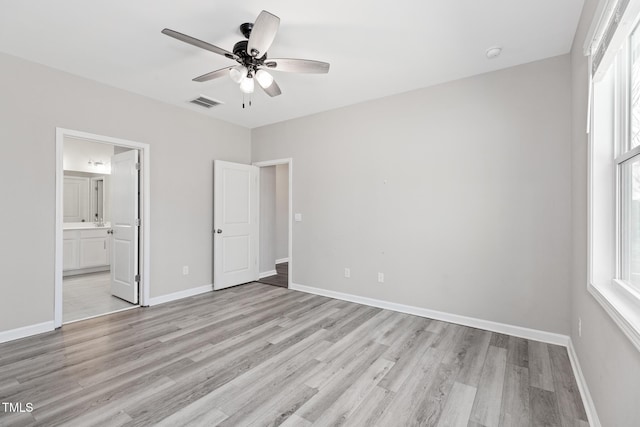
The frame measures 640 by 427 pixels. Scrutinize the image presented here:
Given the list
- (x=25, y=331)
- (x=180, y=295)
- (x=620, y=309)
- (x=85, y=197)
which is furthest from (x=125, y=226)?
(x=620, y=309)

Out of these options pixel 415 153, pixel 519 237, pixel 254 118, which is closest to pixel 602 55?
pixel 519 237

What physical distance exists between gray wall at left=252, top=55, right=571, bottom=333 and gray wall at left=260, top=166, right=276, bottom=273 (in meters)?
1.22

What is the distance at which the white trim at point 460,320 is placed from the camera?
2754 mm

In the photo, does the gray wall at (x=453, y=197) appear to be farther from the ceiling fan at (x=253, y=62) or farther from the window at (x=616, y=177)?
the ceiling fan at (x=253, y=62)

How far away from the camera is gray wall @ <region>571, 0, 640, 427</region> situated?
48.3 inches

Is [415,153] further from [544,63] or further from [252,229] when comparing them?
[252,229]

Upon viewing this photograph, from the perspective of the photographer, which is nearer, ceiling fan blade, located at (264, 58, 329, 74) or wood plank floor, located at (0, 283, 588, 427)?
wood plank floor, located at (0, 283, 588, 427)

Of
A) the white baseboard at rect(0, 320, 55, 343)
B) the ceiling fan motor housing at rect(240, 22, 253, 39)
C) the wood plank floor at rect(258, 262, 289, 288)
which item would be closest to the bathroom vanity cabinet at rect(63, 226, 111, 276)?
the white baseboard at rect(0, 320, 55, 343)

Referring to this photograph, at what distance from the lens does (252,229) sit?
201 inches

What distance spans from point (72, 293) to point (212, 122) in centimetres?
334

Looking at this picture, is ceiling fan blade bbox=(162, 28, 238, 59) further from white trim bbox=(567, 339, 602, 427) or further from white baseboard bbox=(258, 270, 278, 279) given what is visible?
white baseboard bbox=(258, 270, 278, 279)

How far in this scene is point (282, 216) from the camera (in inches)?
282

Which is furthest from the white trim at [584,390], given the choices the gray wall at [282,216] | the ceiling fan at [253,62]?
the gray wall at [282,216]

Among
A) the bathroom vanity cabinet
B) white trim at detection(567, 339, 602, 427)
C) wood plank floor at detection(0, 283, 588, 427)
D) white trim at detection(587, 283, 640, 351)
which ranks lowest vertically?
wood plank floor at detection(0, 283, 588, 427)
